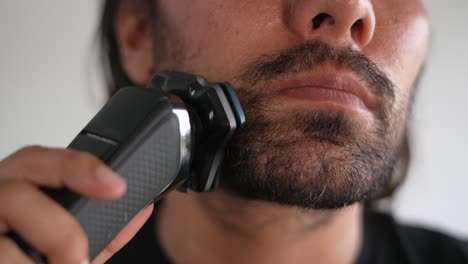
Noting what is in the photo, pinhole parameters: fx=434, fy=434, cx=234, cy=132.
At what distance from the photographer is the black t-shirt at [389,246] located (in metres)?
0.96

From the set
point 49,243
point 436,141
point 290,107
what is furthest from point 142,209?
point 436,141

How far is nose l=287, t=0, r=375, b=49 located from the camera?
602 millimetres

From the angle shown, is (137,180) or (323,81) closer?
(137,180)

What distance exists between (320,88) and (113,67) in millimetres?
675

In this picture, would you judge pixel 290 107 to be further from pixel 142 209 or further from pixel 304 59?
pixel 142 209

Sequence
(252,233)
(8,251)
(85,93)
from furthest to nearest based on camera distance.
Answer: (85,93)
(252,233)
(8,251)


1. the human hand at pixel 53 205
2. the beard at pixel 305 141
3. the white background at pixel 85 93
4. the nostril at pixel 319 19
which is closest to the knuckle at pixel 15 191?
→ the human hand at pixel 53 205

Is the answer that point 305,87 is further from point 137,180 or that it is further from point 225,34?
point 137,180

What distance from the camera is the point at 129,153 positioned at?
475 millimetres

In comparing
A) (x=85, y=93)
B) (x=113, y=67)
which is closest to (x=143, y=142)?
(x=113, y=67)

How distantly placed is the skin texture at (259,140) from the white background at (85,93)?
1.45 feet

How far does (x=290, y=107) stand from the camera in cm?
62

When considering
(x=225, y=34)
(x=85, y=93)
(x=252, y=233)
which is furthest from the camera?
(x=85, y=93)

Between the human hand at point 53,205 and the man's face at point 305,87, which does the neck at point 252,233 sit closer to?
the man's face at point 305,87
